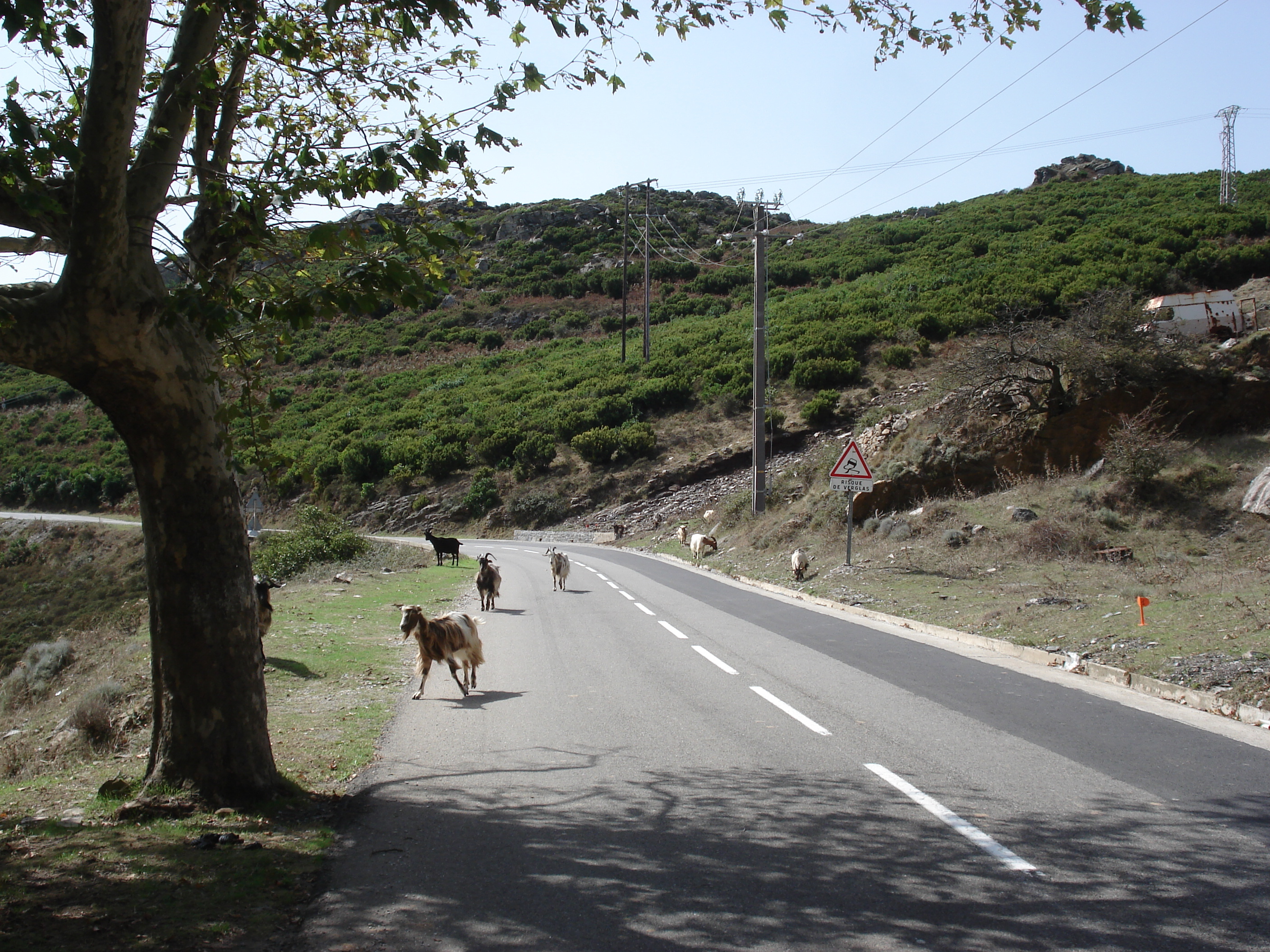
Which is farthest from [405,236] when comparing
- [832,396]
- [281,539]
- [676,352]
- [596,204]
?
[596,204]

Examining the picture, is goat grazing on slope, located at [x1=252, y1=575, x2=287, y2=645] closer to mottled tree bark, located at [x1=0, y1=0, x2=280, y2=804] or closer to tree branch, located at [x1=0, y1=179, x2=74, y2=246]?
mottled tree bark, located at [x1=0, y1=0, x2=280, y2=804]

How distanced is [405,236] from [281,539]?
27141 mm

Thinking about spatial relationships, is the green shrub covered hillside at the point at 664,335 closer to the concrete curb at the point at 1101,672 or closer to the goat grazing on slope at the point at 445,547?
the goat grazing on slope at the point at 445,547

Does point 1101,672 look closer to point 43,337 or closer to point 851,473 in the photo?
point 851,473

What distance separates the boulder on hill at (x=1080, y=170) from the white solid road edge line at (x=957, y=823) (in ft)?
278

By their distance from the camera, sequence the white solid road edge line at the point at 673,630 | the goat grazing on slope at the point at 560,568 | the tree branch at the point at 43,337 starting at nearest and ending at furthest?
1. the tree branch at the point at 43,337
2. the white solid road edge line at the point at 673,630
3. the goat grazing on slope at the point at 560,568

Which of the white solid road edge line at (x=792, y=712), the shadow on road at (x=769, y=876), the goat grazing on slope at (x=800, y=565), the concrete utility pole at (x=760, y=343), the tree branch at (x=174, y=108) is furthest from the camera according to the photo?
the concrete utility pole at (x=760, y=343)

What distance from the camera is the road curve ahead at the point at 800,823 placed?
374 cm

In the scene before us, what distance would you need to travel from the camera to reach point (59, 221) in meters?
5.29

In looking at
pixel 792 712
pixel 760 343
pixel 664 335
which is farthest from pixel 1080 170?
pixel 792 712

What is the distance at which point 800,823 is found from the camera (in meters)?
5.07

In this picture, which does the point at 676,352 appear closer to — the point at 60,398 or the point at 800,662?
the point at 800,662

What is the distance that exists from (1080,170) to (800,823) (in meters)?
93.2

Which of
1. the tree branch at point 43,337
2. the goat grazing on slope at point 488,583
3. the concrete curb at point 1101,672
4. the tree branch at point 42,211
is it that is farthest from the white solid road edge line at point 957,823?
the goat grazing on slope at point 488,583
